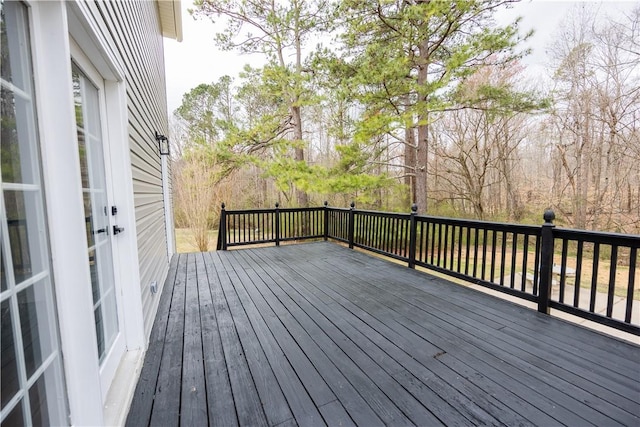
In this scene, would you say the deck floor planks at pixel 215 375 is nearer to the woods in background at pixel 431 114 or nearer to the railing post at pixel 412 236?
the railing post at pixel 412 236

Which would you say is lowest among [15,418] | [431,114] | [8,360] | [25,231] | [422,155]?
[15,418]

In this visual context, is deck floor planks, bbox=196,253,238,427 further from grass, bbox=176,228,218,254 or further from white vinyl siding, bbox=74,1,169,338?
grass, bbox=176,228,218,254

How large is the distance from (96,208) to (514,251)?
138 inches

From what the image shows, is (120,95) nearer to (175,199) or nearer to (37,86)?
(37,86)

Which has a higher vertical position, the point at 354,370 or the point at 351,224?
the point at 351,224

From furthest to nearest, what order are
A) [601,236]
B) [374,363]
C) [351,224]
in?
[351,224] < [601,236] < [374,363]

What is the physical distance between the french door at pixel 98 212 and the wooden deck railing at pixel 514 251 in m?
3.24

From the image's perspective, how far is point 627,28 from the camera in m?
7.28

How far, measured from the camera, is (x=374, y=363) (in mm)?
1956

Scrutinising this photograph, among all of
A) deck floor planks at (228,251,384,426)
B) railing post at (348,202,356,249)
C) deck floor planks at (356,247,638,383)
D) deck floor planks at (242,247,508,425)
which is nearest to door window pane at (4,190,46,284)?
deck floor planks at (228,251,384,426)

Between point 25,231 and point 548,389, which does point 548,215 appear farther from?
point 25,231

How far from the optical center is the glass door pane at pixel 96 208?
1.56m

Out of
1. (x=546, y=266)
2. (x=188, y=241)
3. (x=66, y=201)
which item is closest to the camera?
(x=66, y=201)

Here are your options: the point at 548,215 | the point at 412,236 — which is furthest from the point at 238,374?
→ the point at 412,236
